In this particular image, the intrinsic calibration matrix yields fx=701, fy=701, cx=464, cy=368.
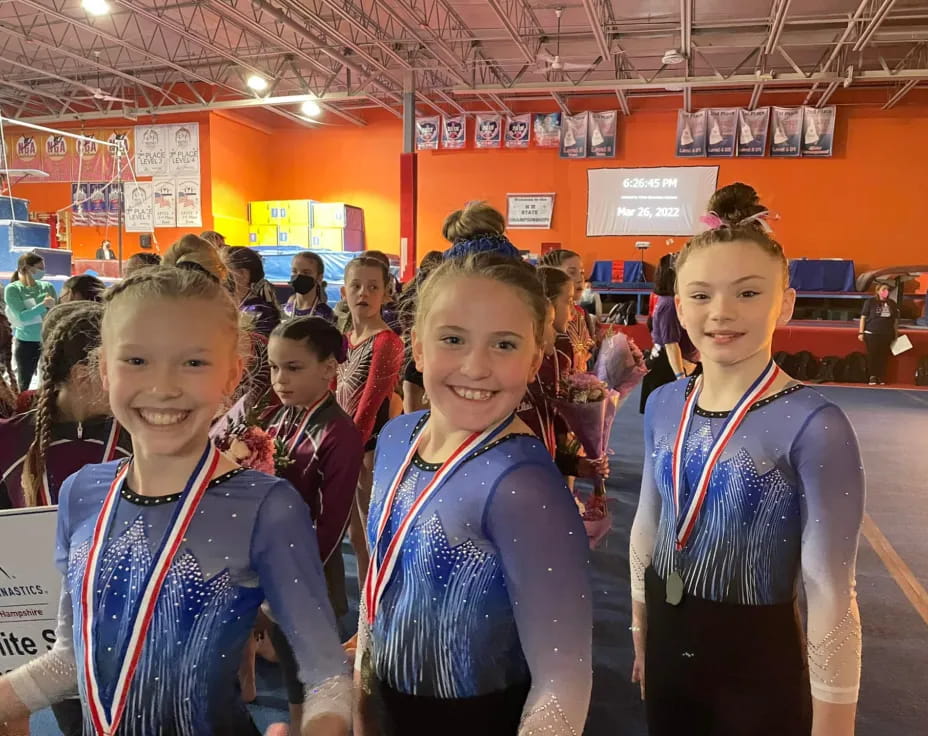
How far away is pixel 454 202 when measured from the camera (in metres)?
15.0

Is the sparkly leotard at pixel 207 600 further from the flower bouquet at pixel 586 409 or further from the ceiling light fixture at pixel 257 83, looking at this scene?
the ceiling light fixture at pixel 257 83

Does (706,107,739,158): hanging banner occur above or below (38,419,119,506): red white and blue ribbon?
above

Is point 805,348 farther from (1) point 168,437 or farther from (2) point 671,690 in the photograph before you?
(1) point 168,437

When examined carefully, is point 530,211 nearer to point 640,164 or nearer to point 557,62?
point 640,164

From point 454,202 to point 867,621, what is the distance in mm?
13033

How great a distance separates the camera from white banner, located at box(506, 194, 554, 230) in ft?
47.2

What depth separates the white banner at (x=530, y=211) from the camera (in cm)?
1439

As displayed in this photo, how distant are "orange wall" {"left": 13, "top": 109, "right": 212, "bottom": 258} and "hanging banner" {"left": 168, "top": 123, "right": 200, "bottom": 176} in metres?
0.12

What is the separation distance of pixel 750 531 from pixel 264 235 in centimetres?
1470

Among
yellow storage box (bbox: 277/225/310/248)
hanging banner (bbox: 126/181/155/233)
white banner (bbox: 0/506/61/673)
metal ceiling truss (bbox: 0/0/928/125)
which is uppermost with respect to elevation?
metal ceiling truss (bbox: 0/0/928/125)

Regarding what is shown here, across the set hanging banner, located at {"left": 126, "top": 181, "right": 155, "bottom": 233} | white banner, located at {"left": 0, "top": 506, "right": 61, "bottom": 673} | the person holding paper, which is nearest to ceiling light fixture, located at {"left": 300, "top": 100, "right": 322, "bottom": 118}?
hanging banner, located at {"left": 126, "top": 181, "right": 155, "bottom": 233}

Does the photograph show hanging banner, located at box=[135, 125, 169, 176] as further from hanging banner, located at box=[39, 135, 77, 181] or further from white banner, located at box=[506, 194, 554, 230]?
white banner, located at box=[506, 194, 554, 230]

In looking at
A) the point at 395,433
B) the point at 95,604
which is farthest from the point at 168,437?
the point at 395,433

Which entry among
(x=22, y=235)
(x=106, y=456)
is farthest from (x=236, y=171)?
(x=106, y=456)
